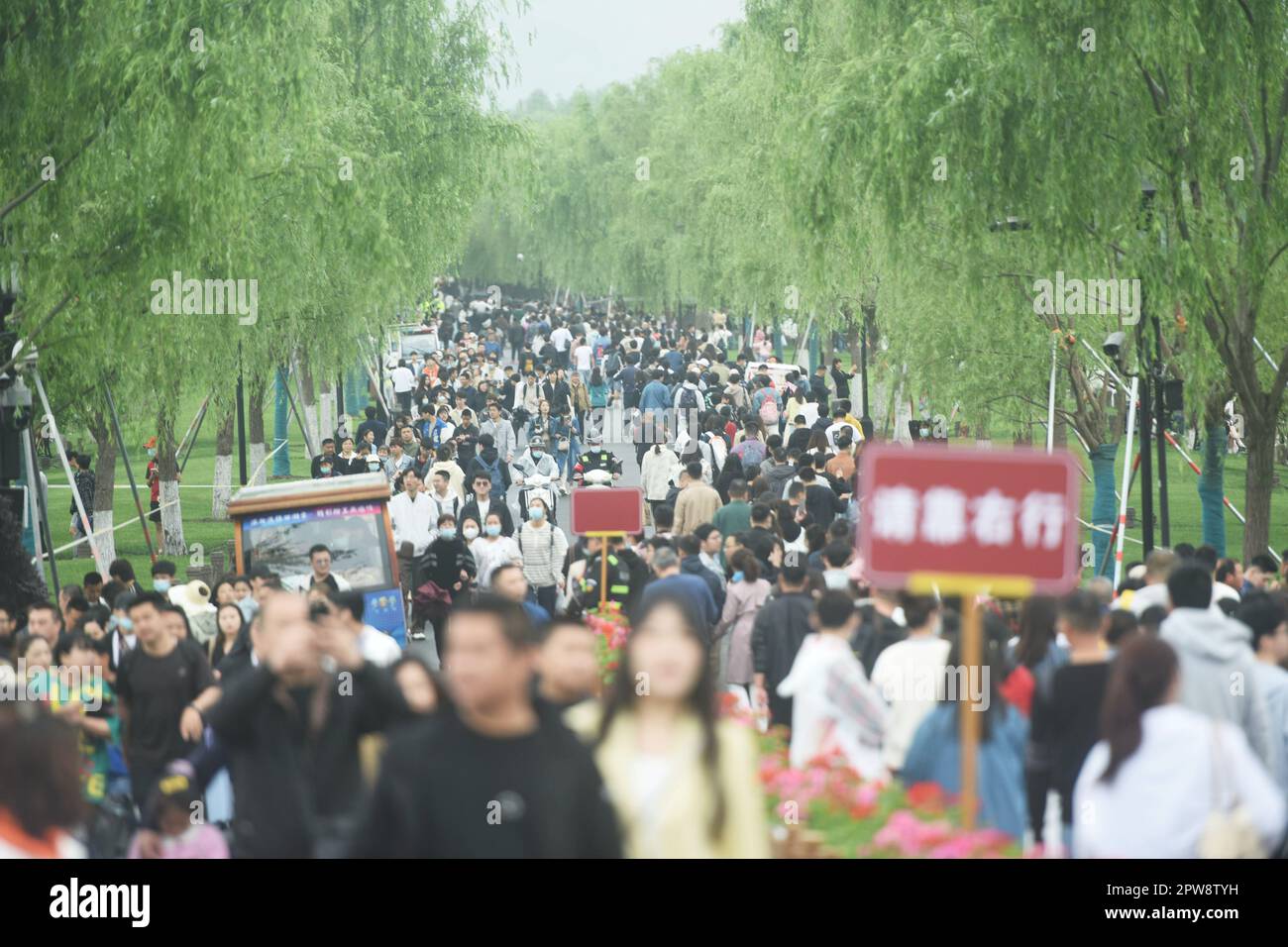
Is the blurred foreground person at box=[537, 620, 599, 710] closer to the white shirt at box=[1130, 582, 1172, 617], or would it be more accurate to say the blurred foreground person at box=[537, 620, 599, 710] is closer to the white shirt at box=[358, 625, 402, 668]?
the white shirt at box=[358, 625, 402, 668]

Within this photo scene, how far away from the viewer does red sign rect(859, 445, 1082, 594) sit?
703 cm

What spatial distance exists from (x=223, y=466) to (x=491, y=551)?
14.3 metres

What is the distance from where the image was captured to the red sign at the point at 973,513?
23.1 ft

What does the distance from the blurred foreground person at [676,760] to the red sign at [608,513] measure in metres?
9.28

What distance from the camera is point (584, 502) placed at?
15219 millimetres

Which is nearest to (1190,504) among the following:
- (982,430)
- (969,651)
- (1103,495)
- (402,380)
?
(1103,495)

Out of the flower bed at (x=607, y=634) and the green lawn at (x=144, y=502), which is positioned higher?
the green lawn at (x=144, y=502)

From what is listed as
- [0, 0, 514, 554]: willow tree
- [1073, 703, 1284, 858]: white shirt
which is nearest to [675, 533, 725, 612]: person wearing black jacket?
[0, 0, 514, 554]: willow tree

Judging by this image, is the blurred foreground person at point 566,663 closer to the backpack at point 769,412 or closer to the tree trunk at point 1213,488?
the tree trunk at point 1213,488

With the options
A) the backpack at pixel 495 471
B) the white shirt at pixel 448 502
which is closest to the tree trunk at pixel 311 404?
the backpack at pixel 495 471

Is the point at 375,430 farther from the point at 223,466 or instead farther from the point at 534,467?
the point at 534,467

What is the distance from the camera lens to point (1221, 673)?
→ 873cm
